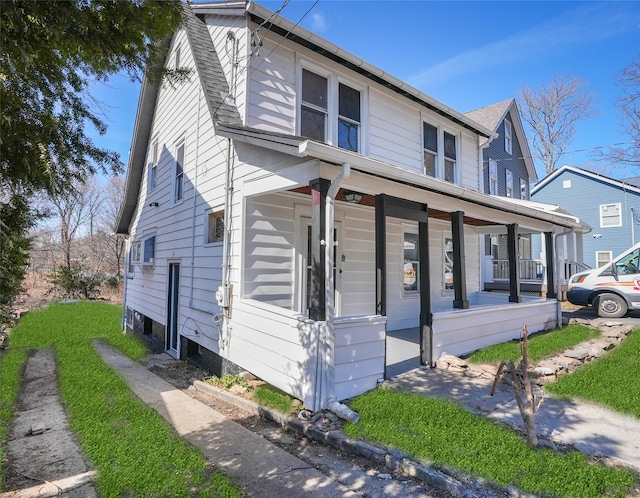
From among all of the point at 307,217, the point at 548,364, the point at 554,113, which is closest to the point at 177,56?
the point at 307,217

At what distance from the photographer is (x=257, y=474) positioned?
297 centimetres

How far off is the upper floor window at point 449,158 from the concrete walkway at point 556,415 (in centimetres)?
580

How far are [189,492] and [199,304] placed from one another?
454 cm

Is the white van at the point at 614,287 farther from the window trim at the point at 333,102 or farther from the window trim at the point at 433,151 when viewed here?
the window trim at the point at 333,102

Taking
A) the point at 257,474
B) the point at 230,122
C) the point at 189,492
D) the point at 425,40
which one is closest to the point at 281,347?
the point at 257,474

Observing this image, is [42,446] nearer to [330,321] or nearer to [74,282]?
[330,321]

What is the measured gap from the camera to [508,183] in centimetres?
1600

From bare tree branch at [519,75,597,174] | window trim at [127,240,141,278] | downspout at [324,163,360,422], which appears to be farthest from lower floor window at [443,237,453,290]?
bare tree branch at [519,75,597,174]

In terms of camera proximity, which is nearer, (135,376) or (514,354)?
(514,354)

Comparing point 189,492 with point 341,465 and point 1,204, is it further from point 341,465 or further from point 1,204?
point 1,204

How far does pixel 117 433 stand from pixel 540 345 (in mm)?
6750

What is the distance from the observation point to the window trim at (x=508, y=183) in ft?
51.8

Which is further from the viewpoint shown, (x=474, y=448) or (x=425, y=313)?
(x=425, y=313)

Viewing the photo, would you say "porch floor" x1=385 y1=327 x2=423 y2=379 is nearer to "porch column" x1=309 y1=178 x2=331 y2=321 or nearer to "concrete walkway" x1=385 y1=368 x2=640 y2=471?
"concrete walkway" x1=385 y1=368 x2=640 y2=471
